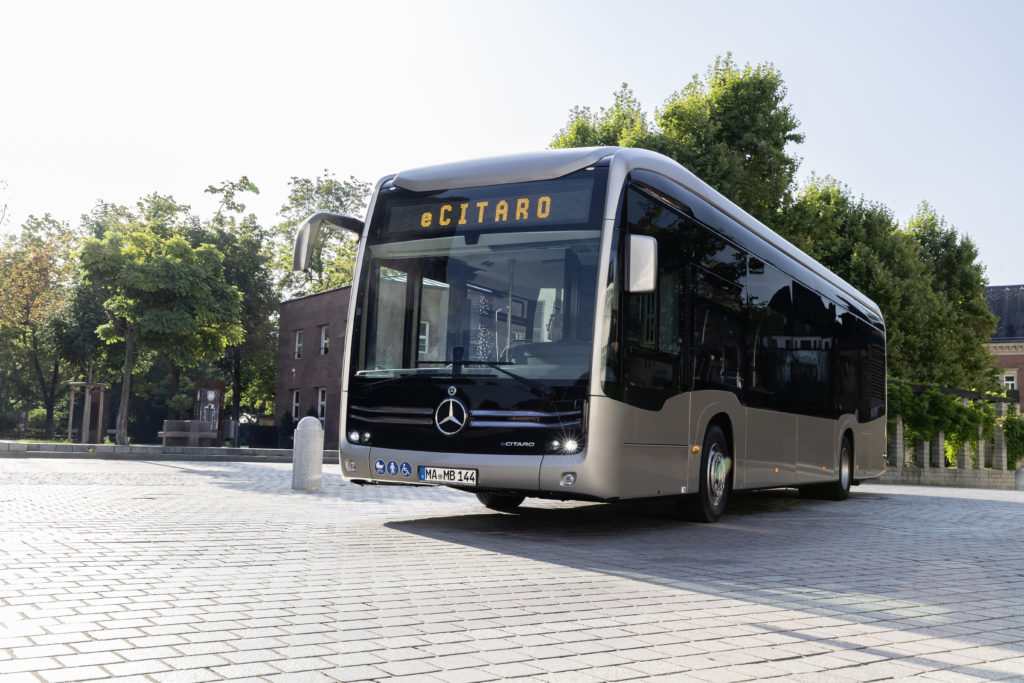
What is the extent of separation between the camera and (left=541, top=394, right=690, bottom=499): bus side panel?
8.58m

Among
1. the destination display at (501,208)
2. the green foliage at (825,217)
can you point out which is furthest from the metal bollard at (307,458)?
the green foliage at (825,217)

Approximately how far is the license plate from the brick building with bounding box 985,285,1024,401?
229 feet

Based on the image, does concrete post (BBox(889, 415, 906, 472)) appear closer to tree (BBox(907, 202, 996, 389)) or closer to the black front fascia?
tree (BBox(907, 202, 996, 389))

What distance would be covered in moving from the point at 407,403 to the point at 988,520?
8909 millimetres

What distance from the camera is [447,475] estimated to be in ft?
29.4

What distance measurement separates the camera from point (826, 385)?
49.0ft

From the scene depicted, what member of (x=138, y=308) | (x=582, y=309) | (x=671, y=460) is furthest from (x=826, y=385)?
(x=138, y=308)

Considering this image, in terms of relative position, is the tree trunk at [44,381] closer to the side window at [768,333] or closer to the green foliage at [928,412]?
the green foliage at [928,412]

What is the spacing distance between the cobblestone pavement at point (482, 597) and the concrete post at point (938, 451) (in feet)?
71.9

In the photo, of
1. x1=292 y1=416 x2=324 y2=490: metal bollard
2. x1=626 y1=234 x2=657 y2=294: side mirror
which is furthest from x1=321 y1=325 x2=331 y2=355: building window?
x1=626 y1=234 x2=657 y2=294: side mirror

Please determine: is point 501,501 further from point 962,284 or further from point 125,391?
point 962,284

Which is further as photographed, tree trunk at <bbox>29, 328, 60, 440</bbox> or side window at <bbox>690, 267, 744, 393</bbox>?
tree trunk at <bbox>29, 328, 60, 440</bbox>

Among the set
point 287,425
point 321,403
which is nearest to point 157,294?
point 287,425

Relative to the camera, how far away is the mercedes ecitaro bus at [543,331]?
343 inches
